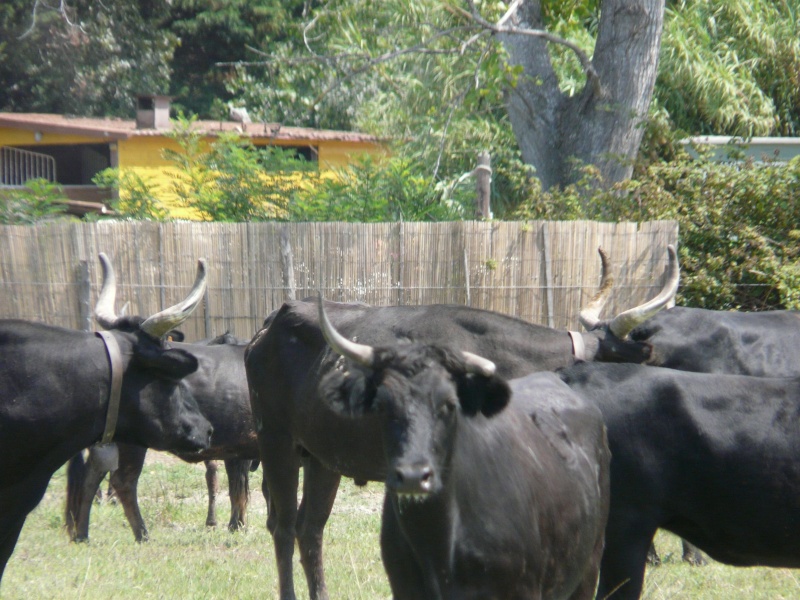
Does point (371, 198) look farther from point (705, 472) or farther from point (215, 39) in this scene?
point (215, 39)

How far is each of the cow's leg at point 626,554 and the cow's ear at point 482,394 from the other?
49.7 inches

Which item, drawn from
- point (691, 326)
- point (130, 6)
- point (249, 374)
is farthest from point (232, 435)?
point (130, 6)

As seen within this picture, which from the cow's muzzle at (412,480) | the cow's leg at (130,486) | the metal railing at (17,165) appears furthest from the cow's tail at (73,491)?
the metal railing at (17,165)

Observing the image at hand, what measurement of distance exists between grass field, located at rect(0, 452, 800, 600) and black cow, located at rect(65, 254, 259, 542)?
21 centimetres

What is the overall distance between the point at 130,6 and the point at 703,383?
26867mm

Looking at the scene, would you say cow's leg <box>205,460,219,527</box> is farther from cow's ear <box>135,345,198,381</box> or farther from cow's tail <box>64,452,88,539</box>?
cow's ear <box>135,345,198,381</box>

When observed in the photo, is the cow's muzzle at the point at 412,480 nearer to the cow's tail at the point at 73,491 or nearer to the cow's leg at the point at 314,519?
the cow's leg at the point at 314,519

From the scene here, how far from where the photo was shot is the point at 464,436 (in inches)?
157

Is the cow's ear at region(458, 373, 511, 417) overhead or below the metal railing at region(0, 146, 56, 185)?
below

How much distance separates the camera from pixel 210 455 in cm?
842

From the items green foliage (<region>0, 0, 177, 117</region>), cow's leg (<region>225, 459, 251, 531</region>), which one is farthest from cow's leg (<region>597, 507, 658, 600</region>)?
green foliage (<region>0, 0, 177, 117</region>)

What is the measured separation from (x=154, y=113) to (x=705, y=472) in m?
20.9

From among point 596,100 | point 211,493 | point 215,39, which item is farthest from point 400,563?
point 215,39

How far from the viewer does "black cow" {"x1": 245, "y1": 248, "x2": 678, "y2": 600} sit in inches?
224
